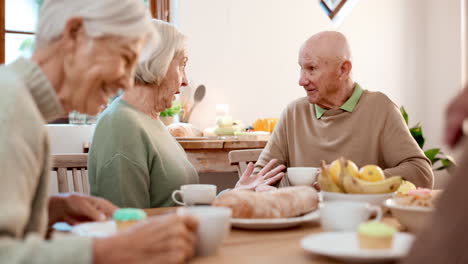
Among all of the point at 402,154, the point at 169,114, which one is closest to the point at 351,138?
the point at 402,154

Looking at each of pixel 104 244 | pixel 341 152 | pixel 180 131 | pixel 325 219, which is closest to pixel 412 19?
pixel 180 131

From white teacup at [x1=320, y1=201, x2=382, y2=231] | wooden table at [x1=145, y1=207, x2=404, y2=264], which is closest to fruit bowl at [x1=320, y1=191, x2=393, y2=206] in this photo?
wooden table at [x1=145, y1=207, x2=404, y2=264]

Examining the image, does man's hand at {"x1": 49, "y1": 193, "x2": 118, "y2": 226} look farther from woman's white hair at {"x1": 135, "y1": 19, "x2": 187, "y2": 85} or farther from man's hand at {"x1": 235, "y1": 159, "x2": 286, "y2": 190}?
woman's white hair at {"x1": 135, "y1": 19, "x2": 187, "y2": 85}

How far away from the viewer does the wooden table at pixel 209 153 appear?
9.82 ft

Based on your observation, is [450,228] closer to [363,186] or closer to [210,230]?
[210,230]

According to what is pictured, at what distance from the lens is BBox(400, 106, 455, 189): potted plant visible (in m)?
4.46

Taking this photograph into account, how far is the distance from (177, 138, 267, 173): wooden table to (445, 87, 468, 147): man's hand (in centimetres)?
232

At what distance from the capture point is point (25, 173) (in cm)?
73

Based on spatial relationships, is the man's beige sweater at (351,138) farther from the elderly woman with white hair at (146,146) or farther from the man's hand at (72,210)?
the man's hand at (72,210)

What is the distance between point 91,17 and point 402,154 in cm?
148

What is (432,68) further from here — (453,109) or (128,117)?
(453,109)

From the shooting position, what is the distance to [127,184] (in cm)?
156

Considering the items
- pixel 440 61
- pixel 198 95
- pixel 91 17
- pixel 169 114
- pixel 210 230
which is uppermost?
pixel 91 17

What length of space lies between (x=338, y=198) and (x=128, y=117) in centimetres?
79
